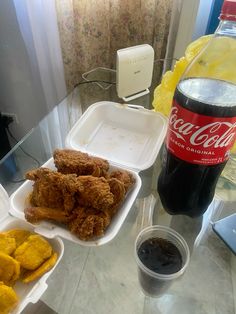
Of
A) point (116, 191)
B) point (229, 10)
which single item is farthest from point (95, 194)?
point (229, 10)

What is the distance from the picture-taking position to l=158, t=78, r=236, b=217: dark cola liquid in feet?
1.10

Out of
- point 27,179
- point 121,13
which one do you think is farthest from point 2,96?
point 27,179

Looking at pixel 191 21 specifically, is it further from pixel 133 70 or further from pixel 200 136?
pixel 200 136

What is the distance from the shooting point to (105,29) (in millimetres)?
865

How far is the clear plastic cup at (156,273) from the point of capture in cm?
34

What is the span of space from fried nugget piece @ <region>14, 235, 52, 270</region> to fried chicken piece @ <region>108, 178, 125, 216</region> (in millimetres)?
112

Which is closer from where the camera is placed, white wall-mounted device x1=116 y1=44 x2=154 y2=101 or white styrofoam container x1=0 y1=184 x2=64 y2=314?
white styrofoam container x1=0 y1=184 x2=64 y2=314

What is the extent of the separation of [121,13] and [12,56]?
41 cm

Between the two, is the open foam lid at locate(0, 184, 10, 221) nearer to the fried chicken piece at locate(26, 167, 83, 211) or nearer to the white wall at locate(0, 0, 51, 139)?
the fried chicken piece at locate(26, 167, 83, 211)

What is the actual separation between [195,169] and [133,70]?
0.42m

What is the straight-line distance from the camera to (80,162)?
419mm

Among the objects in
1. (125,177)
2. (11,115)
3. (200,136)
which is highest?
(200,136)

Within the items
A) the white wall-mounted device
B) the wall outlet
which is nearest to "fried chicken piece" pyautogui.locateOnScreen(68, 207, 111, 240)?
the white wall-mounted device

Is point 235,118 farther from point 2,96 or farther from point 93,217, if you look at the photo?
point 2,96
